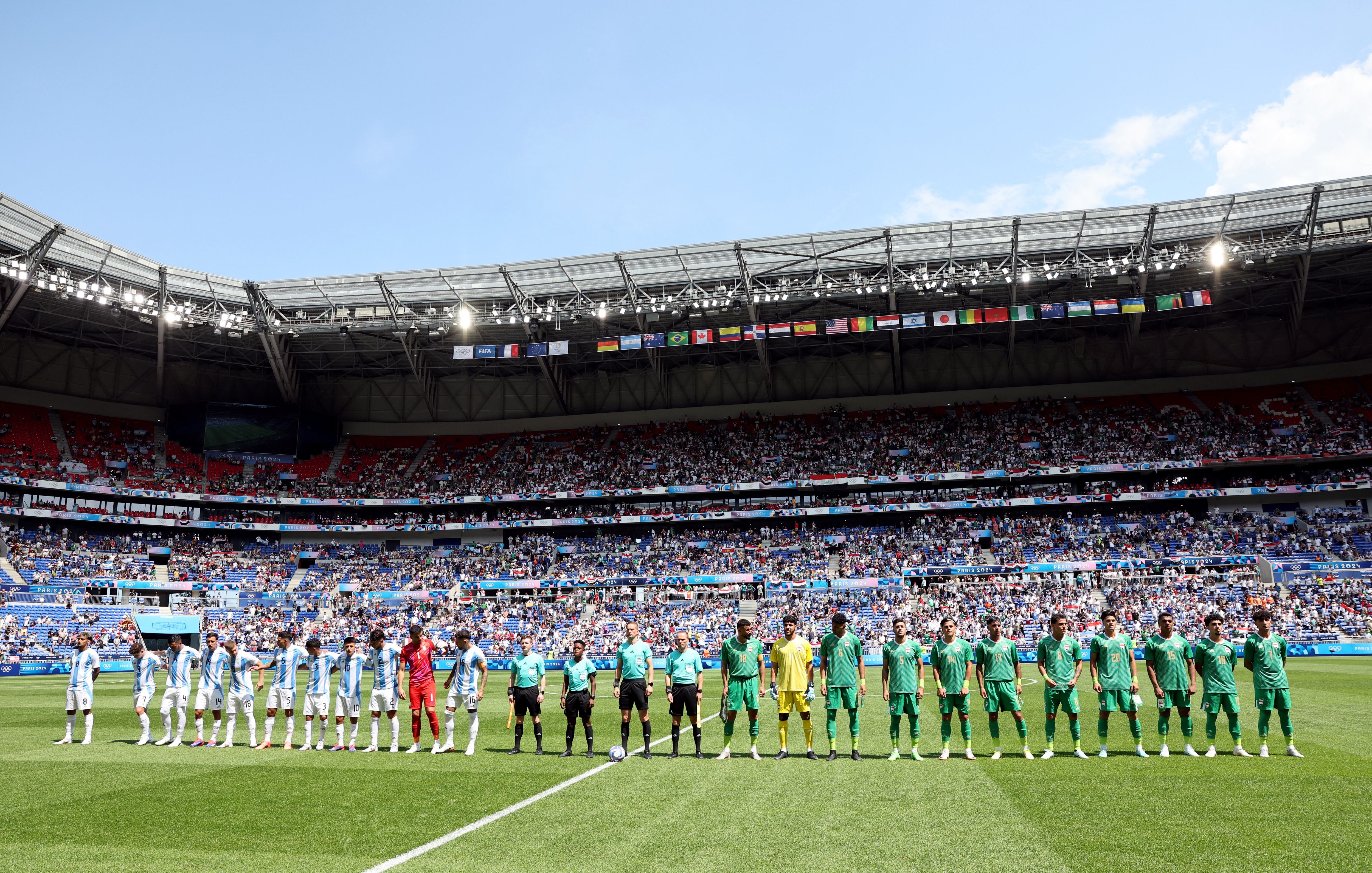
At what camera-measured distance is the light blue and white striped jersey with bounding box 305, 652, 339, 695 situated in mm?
12680

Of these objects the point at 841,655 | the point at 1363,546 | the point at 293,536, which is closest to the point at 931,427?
the point at 1363,546

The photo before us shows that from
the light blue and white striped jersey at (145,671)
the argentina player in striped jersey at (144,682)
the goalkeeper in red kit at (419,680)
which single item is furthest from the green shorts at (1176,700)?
the light blue and white striped jersey at (145,671)

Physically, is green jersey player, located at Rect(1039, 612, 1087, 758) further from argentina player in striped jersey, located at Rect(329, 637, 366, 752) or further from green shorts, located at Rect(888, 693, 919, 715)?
argentina player in striped jersey, located at Rect(329, 637, 366, 752)

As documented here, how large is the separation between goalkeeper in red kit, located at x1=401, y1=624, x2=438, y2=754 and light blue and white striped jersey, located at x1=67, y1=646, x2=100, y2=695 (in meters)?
5.47

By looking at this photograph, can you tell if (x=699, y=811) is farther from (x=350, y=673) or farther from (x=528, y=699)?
(x=350, y=673)

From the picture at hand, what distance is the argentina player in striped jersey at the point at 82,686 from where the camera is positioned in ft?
45.0

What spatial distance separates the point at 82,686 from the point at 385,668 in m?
5.51

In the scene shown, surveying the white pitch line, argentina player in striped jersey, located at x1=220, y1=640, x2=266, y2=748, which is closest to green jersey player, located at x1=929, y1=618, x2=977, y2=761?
the white pitch line

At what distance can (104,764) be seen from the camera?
11312mm

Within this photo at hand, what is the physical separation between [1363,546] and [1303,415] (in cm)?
1003

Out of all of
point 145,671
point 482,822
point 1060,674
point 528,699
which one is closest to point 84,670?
point 145,671

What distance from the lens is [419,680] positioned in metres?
12.4

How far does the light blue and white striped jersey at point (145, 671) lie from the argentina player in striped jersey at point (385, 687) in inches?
163

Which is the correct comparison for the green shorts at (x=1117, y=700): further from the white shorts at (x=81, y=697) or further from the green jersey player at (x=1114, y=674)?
the white shorts at (x=81, y=697)
